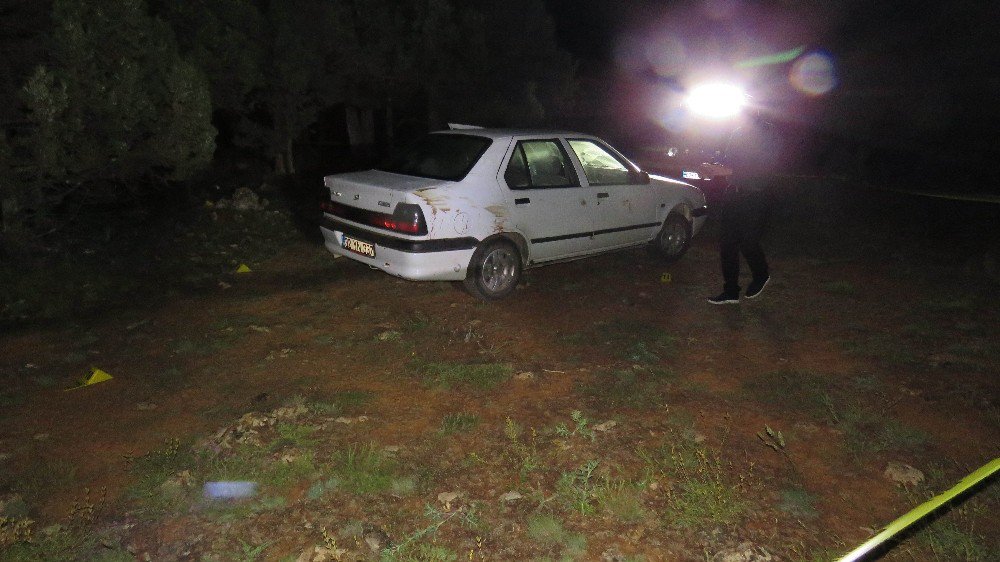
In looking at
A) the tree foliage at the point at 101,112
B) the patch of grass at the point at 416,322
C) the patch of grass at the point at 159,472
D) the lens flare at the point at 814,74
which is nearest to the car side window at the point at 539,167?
the patch of grass at the point at 416,322

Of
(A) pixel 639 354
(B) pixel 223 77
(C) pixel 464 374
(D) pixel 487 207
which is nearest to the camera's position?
(C) pixel 464 374

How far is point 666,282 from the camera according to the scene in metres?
7.51

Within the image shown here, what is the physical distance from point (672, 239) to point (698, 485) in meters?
4.97

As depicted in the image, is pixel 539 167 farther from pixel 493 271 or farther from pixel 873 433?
pixel 873 433

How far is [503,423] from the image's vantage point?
4.25 meters

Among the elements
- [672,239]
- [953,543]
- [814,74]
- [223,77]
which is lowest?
[953,543]

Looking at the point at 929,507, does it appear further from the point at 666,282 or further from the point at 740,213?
the point at 666,282

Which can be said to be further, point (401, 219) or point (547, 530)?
point (401, 219)

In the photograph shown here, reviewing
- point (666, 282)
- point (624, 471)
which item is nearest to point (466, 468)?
point (624, 471)

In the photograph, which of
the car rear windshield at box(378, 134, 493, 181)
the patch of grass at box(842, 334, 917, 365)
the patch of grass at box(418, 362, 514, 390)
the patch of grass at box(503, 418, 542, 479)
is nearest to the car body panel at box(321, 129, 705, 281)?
the car rear windshield at box(378, 134, 493, 181)

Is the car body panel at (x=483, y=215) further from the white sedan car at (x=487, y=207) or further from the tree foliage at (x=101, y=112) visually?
the tree foliage at (x=101, y=112)

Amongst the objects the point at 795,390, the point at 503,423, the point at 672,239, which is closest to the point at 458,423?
the point at 503,423

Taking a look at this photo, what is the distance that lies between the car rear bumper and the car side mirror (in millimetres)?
2152

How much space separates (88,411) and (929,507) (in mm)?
4576
